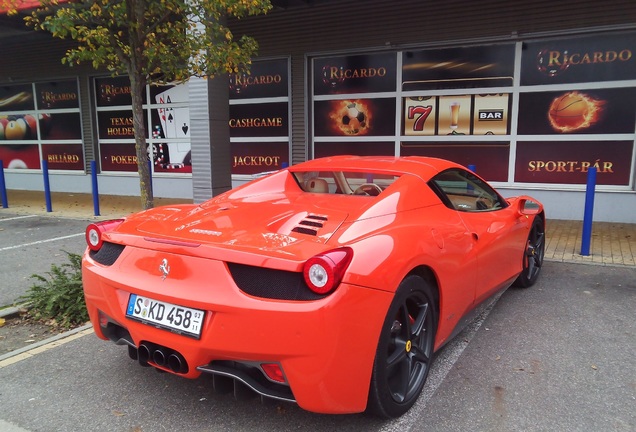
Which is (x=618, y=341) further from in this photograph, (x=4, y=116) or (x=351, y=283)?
(x=4, y=116)

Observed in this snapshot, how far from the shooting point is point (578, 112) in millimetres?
8625

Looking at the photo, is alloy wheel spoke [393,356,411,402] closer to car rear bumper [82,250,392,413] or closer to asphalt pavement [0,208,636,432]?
asphalt pavement [0,208,636,432]

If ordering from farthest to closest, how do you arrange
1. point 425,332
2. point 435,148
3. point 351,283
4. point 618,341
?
point 435,148 < point 618,341 < point 425,332 < point 351,283

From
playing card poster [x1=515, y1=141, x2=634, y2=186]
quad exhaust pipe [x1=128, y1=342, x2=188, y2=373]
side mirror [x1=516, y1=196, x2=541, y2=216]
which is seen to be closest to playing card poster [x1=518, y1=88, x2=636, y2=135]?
playing card poster [x1=515, y1=141, x2=634, y2=186]

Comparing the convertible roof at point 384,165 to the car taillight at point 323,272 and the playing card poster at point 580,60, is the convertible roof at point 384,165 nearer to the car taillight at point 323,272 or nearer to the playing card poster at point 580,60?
the car taillight at point 323,272

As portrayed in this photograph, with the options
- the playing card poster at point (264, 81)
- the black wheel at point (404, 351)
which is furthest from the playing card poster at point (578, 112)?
the black wheel at point (404, 351)

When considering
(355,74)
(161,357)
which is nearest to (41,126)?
(355,74)

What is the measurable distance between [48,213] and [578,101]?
10.8m

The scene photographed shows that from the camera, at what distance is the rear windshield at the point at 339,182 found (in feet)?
11.4

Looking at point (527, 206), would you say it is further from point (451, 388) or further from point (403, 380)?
point (403, 380)

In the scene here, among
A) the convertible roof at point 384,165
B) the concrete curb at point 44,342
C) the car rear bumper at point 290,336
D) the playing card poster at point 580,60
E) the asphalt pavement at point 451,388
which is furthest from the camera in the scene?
the playing card poster at point 580,60

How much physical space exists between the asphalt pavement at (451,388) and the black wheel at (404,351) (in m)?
0.14

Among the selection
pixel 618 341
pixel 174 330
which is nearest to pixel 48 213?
pixel 174 330

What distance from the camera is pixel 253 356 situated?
2.19 meters
